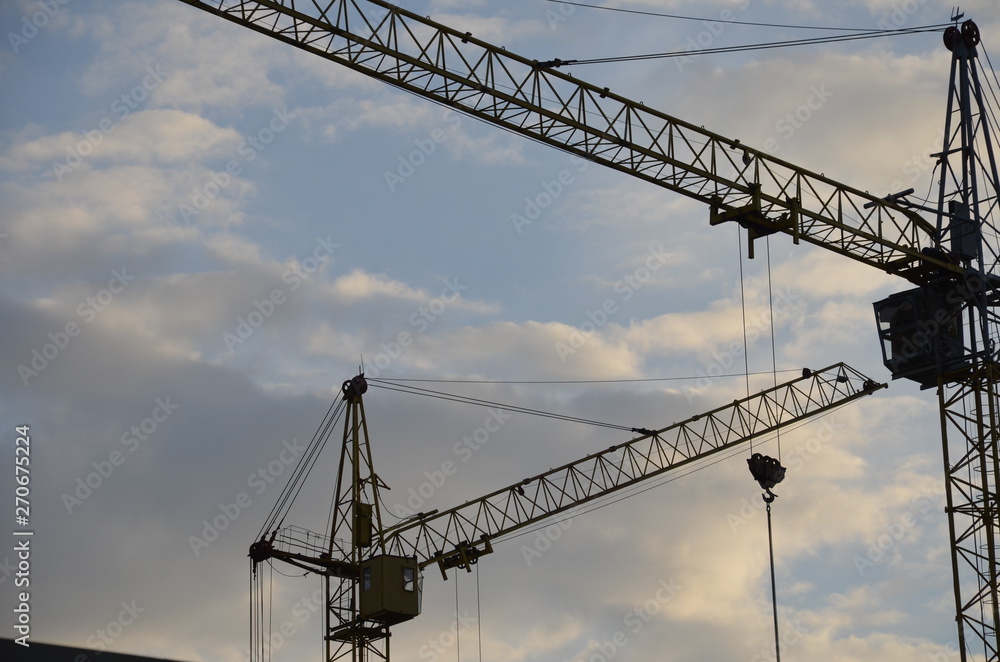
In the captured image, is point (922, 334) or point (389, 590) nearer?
point (922, 334)

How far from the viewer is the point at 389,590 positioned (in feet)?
219

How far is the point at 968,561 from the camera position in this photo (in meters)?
56.0

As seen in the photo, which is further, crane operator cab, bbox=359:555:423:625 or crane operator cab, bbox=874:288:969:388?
crane operator cab, bbox=359:555:423:625

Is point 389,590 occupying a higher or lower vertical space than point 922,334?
lower

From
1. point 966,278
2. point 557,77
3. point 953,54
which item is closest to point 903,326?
point 966,278

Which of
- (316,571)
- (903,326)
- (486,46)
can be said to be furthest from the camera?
(316,571)

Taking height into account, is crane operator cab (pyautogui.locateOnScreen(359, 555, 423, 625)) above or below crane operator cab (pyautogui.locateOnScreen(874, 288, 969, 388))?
Result: below

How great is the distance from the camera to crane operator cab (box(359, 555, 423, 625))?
66.3 metres

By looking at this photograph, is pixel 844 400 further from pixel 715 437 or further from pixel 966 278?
pixel 966 278

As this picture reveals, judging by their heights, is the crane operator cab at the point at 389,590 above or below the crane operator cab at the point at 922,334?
below

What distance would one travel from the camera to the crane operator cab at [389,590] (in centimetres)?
6631

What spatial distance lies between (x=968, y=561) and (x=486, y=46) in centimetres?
2451

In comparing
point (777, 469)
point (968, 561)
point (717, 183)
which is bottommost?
point (968, 561)

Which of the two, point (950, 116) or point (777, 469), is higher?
point (950, 116)
